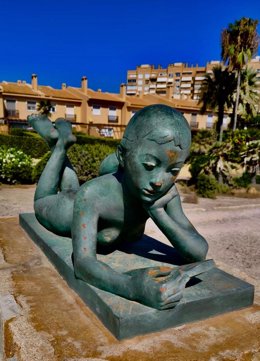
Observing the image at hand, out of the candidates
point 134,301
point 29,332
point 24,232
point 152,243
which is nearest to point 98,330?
point 134,301

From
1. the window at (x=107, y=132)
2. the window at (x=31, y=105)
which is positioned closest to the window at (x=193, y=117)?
the window at (x=107, y=132)

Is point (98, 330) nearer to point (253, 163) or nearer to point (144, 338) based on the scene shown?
point (144, 338)

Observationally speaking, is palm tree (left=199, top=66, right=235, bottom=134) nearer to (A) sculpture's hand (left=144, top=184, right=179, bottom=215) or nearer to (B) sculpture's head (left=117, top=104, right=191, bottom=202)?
(A) sculpture's hand (left=144, top=184, right=179, bottom=215)

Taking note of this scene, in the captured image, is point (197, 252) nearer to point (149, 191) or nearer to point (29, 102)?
point (149, 191)

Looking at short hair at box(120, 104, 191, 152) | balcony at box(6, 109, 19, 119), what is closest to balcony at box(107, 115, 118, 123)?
balcony at box(6, 109, 19, 119)

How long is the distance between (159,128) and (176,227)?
62 cm

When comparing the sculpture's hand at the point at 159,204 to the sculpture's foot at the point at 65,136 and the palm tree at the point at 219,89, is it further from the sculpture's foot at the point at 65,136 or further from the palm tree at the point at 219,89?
the palm tree at the point at 219,89

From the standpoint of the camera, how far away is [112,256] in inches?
87.6

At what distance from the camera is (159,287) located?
1.50 metres

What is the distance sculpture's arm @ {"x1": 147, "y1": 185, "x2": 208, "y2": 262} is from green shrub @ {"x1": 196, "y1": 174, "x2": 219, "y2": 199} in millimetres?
8465

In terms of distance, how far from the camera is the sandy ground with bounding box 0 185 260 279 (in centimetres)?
520

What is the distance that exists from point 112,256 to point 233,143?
410 inches

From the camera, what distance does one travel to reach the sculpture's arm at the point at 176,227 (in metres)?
1.83

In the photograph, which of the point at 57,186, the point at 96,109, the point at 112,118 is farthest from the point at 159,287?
the point at 112,118
